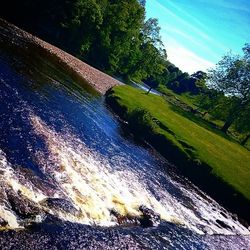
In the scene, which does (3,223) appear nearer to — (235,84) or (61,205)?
(61,205)

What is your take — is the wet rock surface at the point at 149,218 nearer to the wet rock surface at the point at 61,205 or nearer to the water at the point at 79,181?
the water at the point at 79,181

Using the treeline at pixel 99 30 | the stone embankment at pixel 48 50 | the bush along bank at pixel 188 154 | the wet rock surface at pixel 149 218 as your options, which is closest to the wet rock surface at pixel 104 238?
the wet rock surface at pixel 149 218

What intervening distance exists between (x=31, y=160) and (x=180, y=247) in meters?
13.6

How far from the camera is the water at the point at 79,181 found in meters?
21.3

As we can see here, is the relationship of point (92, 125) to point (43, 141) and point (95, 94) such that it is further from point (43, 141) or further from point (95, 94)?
point (95, 94)

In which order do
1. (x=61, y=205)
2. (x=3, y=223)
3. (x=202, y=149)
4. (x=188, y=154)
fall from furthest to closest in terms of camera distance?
(x=202, y=149), (x=188, y=154), (x=61, y=205), (x=3, y=223)

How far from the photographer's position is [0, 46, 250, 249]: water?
21.3 meters

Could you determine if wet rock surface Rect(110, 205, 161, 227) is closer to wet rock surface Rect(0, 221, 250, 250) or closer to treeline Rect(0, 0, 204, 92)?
wet rock surface Rect(0, 221, 250, 250)

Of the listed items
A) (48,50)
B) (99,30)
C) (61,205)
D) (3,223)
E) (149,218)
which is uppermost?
(99,30)

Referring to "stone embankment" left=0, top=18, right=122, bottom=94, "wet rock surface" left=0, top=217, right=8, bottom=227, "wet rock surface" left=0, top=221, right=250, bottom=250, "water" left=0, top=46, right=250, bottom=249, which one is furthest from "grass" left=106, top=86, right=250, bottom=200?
"wet rock surface" left=0, top=217, right=8, bottom=227

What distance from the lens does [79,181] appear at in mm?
26922

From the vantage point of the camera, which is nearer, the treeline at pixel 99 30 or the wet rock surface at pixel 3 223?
the wet rock surface at pixel 3 223

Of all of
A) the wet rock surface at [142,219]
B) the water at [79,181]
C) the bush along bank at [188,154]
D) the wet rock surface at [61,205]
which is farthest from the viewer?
the bush along bank at [188,154]

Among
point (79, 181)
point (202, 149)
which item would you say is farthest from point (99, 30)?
point (79, 181)
